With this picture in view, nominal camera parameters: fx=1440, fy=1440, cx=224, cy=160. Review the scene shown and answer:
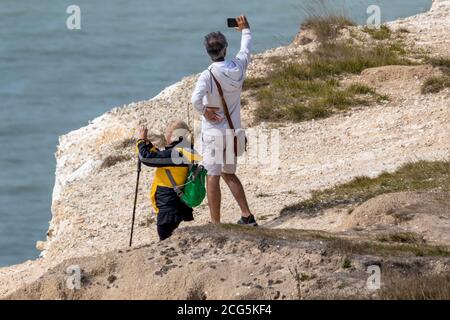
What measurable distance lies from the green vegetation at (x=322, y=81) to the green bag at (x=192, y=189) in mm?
6492

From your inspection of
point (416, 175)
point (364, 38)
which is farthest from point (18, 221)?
point (416, 175)

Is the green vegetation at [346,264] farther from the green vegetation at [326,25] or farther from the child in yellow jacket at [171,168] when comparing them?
the green vegetation at [326,25]

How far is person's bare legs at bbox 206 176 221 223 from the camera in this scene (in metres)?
13.2

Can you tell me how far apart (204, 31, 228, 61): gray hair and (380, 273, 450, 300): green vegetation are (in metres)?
3.18

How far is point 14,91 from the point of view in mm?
40781

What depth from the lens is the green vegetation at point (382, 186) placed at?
47.6 ft

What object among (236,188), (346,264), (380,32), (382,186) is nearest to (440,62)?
(380,32)

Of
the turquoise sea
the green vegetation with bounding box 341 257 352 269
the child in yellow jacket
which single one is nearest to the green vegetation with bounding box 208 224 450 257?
the green vegetation with bounding box 341 257 352 269

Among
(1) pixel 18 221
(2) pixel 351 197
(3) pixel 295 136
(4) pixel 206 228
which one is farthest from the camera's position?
(1) pixel 18 221

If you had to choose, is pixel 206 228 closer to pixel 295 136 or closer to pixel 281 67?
pixel 295 136

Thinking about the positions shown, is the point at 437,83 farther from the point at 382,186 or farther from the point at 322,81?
the point at 382,186

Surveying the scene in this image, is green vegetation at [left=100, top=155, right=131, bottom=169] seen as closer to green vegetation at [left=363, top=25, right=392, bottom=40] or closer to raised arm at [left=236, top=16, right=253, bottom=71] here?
green vegetation at [left=363, top=25, right=392, bottom=40]

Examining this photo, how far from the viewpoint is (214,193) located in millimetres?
13297
